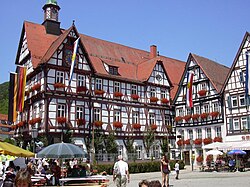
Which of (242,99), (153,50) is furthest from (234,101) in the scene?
(153,50)

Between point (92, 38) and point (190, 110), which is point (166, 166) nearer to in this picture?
point (190, 110)

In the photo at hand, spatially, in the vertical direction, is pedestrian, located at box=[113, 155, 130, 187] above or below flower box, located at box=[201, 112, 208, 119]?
below

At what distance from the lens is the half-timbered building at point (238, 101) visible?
38.4 metres

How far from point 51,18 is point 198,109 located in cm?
2062

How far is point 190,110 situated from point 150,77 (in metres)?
6.45

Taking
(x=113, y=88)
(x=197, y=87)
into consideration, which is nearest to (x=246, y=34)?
(x=197, y=87)

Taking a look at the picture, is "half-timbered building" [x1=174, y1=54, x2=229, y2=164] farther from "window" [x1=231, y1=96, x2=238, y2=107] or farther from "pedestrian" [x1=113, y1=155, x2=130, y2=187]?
"pedestrian" [x1=113, y1=155, x2=130, y2=187]

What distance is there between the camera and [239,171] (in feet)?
98.9

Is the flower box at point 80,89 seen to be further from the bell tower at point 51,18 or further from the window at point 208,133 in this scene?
the window at point 208,133

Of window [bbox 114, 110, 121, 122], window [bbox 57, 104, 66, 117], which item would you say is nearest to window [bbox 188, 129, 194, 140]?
window [bbox 114, 110, 121, 122]

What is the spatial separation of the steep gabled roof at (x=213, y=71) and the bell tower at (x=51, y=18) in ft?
55.0

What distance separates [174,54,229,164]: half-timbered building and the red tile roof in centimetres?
403

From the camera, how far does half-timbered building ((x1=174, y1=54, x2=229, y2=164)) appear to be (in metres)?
41.2

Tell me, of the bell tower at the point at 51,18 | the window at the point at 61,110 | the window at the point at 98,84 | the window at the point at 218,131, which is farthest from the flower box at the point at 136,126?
the bell tower at the point at 51,18
